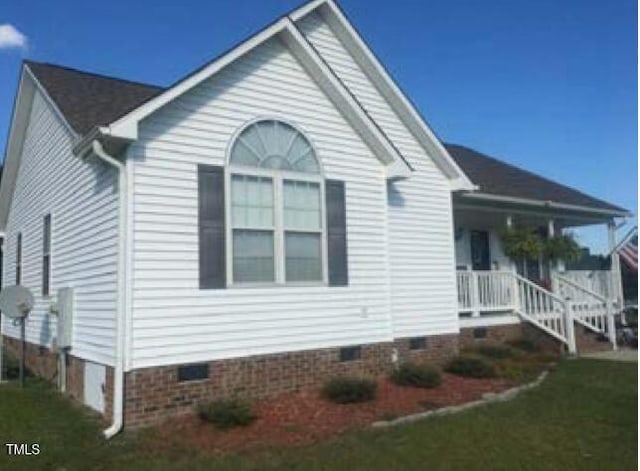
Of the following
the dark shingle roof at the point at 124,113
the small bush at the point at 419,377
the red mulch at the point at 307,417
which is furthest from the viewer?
the dark shingle roof at the point at 124,113

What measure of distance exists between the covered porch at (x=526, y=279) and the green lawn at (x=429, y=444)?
5354 millimetres

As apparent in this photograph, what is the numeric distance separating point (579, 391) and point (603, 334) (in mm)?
6070

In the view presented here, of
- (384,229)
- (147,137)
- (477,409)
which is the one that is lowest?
(477,409)

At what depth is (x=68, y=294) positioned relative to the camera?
11094mm

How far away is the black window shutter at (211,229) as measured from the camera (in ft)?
31.0

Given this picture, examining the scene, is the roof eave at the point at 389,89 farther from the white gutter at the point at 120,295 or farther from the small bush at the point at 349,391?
the small bush at the point at 349,391

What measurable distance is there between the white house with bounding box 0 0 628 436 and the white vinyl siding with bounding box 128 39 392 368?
3 centimetres

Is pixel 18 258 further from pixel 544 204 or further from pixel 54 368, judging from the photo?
pixel 544 204

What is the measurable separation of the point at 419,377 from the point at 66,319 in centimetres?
627

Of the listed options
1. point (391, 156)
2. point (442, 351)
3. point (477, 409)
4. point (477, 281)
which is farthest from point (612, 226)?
point (477, 409)

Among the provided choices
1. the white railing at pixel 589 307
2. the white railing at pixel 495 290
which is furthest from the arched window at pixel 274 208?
the white railing at pixel 589 307

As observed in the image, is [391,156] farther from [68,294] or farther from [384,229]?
[68,294]

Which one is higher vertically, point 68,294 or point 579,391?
point 68,294

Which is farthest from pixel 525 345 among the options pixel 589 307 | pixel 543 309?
pixel 589 307
